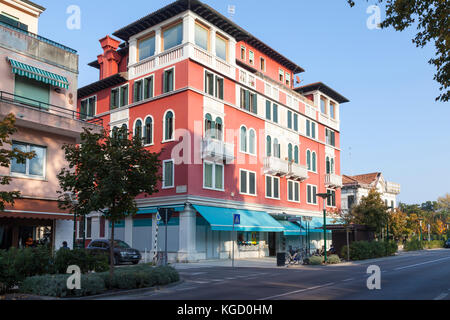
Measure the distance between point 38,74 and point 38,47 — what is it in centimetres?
A: 158

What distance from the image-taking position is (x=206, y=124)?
34438mm

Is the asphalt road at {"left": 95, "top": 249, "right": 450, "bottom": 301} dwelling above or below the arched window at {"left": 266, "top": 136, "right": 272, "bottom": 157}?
below

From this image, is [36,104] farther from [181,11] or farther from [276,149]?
[276,149]

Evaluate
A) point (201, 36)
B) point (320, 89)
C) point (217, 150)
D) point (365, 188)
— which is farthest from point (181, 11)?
point (365, 188)

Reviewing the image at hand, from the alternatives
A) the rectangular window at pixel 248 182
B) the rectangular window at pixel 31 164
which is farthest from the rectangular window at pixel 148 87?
the rectangular window at pixel 31 164

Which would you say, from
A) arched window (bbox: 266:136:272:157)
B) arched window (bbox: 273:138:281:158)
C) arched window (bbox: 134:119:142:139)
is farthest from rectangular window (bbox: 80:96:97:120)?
arched window (bbox: 273:138:281:158)

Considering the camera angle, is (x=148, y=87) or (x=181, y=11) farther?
(x=148, y=87)

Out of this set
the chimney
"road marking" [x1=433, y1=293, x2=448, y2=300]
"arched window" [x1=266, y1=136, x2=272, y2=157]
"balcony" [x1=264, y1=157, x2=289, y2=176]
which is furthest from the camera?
the chimney

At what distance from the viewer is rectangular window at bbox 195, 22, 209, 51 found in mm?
34469

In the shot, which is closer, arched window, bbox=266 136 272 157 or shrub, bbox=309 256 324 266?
shrub, bbox=309 256 324 266

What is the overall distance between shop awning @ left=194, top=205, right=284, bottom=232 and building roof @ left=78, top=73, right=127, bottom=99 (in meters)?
14.2

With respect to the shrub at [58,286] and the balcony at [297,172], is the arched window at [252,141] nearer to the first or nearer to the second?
the balcony at [297,172]

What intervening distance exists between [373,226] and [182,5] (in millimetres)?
24129

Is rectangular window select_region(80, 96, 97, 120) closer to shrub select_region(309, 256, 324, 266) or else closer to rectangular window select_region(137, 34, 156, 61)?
rectangular window select_region(137, 34, 156, 61)
